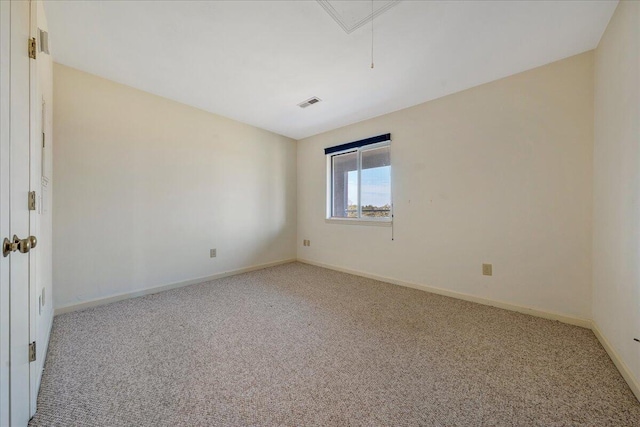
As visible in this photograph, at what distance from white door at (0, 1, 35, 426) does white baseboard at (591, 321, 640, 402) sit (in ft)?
9.56

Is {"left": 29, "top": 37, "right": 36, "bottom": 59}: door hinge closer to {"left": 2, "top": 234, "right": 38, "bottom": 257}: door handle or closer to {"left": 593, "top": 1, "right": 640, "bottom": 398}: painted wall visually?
{"left": 2, "top": 234, "right": 38, "bottom": 257}: door handle

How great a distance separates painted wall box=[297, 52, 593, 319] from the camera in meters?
2.08

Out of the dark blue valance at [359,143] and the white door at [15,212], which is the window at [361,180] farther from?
the white door at [15,212]

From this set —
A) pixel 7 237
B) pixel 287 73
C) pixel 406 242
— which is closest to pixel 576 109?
pixel 406 242

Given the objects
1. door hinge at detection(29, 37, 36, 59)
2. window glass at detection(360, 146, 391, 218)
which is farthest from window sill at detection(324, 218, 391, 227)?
door hinge at detection(29, 37, 36, 59)

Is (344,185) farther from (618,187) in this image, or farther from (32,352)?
(32,352)

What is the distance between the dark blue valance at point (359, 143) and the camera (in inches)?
131

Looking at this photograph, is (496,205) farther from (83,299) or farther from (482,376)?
(83,299)

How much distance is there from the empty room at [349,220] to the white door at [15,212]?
0.01 m

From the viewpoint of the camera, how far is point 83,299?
2357mm

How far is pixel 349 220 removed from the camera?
377 cm

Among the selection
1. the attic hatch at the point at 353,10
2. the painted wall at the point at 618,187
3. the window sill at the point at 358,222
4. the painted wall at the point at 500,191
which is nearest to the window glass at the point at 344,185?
the window sill at the point at 358,222

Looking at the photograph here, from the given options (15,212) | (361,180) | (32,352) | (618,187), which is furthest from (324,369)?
(361,180)

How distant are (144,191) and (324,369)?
107 inches
